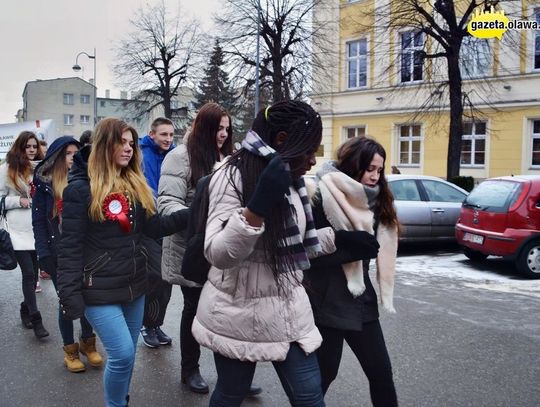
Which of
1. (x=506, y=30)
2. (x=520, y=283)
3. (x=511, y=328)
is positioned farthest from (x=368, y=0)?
(x=511, y=328)

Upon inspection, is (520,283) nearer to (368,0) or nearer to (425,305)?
(425,305)

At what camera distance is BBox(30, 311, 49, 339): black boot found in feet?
17.1

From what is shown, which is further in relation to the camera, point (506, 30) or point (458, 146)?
point (506, 30)

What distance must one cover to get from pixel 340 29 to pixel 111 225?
1168 inches

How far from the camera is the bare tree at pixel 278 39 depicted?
1147 inches

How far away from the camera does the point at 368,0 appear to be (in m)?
28.8

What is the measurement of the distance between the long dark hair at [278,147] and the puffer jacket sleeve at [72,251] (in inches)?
47.2

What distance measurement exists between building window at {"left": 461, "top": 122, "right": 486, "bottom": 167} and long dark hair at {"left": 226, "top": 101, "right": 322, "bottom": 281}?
25.4 m

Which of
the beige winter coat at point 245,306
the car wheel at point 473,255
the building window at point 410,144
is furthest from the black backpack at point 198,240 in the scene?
the building window at point 410,144

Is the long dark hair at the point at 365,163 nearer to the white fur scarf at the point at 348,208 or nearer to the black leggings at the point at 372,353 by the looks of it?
the white fur scarf at the point at 348,208

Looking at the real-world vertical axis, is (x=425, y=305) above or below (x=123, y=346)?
below

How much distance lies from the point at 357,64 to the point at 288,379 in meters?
30.0

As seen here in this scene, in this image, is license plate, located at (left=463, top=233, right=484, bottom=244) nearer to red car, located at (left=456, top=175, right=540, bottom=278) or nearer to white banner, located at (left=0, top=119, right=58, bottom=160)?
red car, located at (left=456, top=175, right=540, bottom=278)

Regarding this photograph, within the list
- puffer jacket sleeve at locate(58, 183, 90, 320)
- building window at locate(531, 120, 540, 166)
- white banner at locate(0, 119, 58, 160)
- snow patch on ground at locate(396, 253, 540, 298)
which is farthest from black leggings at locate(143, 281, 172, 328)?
building window at locate(531, 120, 540, 166)
